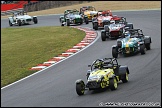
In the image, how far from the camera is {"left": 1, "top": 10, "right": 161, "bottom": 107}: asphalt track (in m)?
13.0

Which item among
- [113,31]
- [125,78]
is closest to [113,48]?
[125,78]

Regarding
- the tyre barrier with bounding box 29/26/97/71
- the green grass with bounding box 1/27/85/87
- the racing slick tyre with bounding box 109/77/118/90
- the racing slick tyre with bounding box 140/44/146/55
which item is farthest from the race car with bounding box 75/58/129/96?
the tyre barrier with bounding box 29/26/97/71

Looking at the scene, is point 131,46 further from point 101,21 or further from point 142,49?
point 101,21

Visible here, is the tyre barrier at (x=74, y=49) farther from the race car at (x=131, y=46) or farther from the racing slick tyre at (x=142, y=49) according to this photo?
the racing slick tyre at (x=142, y=49)

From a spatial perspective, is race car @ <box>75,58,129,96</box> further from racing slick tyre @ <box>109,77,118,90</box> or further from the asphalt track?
the asphalt track

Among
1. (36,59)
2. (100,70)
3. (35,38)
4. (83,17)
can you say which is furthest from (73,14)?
(100,70)

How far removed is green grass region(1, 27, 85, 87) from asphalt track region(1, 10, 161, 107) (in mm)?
1301

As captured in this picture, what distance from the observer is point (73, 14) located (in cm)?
3797

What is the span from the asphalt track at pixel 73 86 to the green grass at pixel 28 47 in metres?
1.30

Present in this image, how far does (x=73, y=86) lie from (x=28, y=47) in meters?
12.1

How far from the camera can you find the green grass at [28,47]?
66.4 ft

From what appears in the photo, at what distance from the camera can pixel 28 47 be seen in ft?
89.7

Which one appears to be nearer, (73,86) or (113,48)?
(73,86)

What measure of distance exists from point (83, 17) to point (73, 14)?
2.67ft
